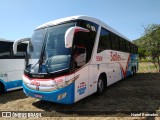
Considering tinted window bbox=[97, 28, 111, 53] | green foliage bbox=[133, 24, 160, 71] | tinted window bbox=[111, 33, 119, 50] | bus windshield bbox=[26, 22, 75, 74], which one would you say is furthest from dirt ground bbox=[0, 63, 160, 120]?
green foliage bbox=[133, 24, 160, 71]

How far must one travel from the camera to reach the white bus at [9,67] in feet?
30.3

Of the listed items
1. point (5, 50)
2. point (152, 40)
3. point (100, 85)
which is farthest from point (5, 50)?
point (152, 40)

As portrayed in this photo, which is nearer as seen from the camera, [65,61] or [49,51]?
[65,61]

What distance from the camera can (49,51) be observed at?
20.9 feet

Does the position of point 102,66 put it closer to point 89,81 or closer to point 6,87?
point 89,81

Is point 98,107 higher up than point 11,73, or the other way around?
point 11,73

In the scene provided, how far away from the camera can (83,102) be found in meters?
7.37

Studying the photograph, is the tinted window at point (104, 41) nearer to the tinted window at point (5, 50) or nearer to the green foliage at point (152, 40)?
the tinted window at point (5, 50)

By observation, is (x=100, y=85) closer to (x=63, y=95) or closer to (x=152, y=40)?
(x=63, y=95)

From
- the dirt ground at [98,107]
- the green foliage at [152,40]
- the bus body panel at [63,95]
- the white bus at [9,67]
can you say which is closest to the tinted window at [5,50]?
the white bus at [9,67]

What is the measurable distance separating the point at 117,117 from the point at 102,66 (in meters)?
3.15

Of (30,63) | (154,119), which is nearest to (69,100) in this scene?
(30,63)

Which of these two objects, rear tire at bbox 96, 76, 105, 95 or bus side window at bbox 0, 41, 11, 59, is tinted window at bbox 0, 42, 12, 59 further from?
rear tire at bbox 96, 76, 105, 95

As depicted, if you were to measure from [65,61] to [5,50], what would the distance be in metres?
4.80
